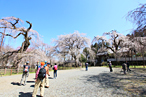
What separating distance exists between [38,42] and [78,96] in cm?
1420

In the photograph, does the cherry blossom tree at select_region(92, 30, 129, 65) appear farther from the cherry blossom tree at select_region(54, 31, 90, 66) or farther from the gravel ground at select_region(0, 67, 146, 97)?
the gravel ground at select_region(0, 67, 146, 97)

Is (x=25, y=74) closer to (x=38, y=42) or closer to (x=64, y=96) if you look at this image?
(x=64, y=96)

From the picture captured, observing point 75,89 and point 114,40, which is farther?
point 114,40

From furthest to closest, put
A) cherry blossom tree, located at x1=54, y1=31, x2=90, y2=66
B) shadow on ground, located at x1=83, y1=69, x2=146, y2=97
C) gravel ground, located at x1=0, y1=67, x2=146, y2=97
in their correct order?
cherry blossom tree, located at x1=54, y1=31, x2=90, y2=66
shadow on ground, located at x1=83, y1=69, x2=146, y2=97
gravel ground, located at x1=0, y1=67, x2=146, y2=97

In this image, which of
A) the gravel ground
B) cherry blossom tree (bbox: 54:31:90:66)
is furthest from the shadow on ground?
cherry blossom tree (bbox: 54:31:90:66)

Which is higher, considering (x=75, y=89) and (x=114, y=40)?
(x=114, y=40)

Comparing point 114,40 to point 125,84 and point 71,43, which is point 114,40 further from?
point 125,84

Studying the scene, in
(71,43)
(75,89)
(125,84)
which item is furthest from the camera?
(71,43)

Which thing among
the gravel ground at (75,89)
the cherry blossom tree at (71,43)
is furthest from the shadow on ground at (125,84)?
the cherry blossom tree at (71,43)

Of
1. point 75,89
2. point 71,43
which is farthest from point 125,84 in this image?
point 71,43

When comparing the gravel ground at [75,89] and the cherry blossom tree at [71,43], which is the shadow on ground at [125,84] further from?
the cherry blossom tree at [71,43]

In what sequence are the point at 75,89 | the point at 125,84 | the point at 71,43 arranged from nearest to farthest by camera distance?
the point at 75,89 → the point at 125,84 → the point at 71,43

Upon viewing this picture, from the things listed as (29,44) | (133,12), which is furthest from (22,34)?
(133,12)

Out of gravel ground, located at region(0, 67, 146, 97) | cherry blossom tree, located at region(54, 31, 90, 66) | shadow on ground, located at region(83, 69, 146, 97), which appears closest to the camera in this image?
gravel ground, located at region(0, 67, 146, 97)
